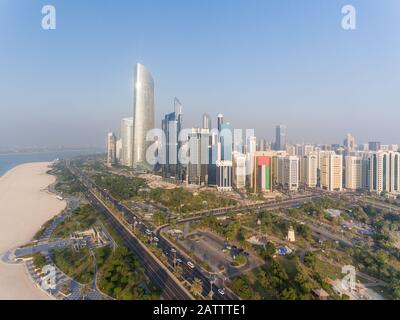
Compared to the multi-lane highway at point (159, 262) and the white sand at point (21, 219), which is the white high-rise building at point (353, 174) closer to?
the multi-lane highway at point (159, 262)

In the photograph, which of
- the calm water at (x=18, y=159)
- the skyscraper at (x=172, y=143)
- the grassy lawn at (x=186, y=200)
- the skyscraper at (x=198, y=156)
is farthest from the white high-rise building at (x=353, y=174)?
the calm water at (x=18, y=159)

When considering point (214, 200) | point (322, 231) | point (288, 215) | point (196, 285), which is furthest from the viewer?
point (214, 200)

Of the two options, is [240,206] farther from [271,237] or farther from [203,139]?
[203,139]

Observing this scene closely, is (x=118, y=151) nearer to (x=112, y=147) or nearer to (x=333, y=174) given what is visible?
(x=112, y=147)

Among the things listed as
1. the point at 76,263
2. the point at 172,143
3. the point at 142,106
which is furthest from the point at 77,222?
the point at 142,106

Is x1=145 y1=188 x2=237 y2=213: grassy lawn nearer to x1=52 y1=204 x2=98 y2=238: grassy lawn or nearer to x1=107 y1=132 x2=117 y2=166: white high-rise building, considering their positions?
x1=52 y1=204 x2=98 y2=238: grassy lawn
